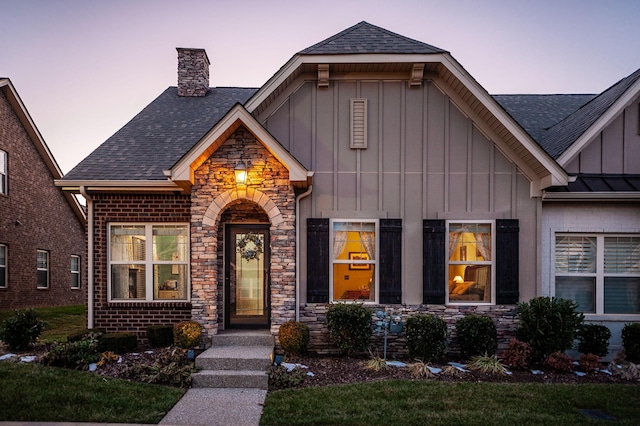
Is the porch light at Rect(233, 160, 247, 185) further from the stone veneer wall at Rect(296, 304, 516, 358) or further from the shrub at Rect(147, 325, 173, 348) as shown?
the shrub at Rect(147, 325, 173, 348)

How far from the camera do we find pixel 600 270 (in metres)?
8.52

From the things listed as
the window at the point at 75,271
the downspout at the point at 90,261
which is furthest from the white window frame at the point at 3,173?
the downspout at the point at 90,261

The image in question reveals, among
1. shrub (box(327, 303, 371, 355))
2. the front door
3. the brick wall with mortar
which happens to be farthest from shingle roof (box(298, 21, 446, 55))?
shrub (box(327, 303, 371, 355))

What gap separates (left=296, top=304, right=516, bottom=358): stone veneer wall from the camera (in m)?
7.95

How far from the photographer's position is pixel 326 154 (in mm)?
8219

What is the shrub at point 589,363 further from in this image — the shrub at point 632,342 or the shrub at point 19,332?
the shrub at point 19,332

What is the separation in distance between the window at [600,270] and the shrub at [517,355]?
1.94m

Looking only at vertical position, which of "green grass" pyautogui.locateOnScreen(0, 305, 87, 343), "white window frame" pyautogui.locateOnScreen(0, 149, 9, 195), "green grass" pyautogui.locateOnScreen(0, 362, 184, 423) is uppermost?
"white window frame" pyautogui.locateOnScreen(0, 149, 9, 195)

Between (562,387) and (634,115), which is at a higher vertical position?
(634,115)

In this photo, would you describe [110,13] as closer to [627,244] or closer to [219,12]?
[219,12]

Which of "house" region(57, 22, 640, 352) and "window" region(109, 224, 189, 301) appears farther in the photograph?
"window" region(109, 224, 189, 301)

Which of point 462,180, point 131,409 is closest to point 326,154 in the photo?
point 462,180

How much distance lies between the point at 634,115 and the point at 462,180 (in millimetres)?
4120

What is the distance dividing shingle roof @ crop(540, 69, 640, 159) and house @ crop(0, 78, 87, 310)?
12.9 metres
